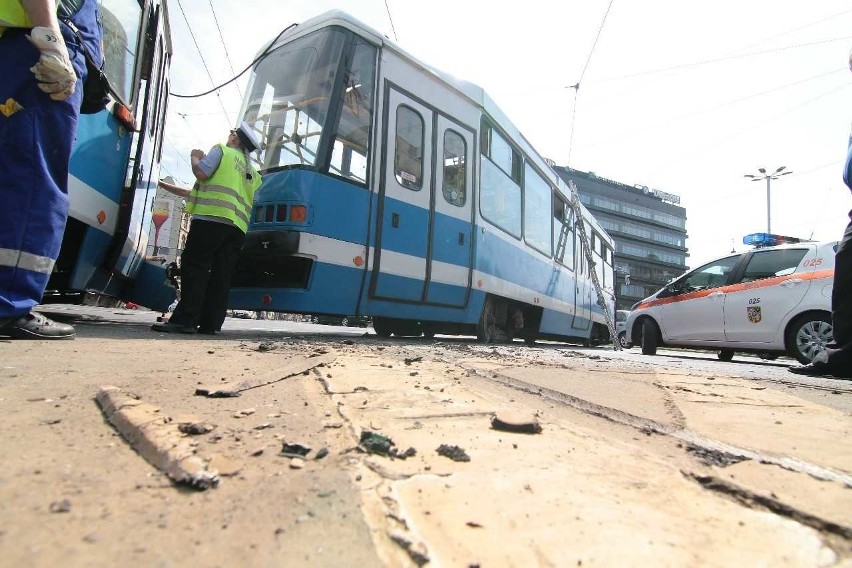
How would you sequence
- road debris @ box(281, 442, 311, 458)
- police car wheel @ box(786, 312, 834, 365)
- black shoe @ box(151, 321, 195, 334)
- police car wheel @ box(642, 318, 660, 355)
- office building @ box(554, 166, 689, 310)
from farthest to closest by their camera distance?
office building @ box(554, 166, 689, 310) < police car wheel @ box(642, 318, 660, 355) < police car wheel @ box(786, 312, 834, 365) < black shoe @ box(151, 321, 195, 334) < road debris @ box(281, 442, 311, 458)

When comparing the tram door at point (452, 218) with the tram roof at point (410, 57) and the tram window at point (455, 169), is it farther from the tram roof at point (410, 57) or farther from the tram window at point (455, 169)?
the tram roof at point (410, 57)

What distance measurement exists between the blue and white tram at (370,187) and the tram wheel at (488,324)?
2 cm

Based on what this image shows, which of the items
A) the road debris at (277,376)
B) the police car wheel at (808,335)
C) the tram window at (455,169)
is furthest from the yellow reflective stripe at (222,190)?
the police car wheel at (808,335)

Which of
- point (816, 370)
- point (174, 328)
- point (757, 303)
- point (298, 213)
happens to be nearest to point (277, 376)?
point (174, 328)

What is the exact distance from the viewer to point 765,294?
598 cm

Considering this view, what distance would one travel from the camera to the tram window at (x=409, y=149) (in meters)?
5.12

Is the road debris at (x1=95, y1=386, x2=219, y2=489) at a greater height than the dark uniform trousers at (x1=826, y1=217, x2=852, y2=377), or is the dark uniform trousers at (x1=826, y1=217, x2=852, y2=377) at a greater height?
the dark uniform trousers at (x1=826, y1=217, x2=852, y2=377)

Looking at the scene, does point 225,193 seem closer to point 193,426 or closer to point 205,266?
point 205,266

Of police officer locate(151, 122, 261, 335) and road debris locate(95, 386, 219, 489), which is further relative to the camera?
police officer locate(151, 122, 261, 335)

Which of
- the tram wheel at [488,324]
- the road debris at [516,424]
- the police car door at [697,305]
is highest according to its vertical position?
the police car door at [697,305]

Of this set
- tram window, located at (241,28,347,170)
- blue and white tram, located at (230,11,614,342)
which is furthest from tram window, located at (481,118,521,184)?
tram window, located at (241,28,347,170)

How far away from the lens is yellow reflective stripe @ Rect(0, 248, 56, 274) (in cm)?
232

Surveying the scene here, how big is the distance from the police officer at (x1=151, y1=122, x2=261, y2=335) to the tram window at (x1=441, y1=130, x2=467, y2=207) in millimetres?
2439

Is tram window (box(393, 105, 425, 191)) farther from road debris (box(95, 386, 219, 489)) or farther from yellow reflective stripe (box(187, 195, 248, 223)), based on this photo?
road debris (box(95, 386, 219, 489))
